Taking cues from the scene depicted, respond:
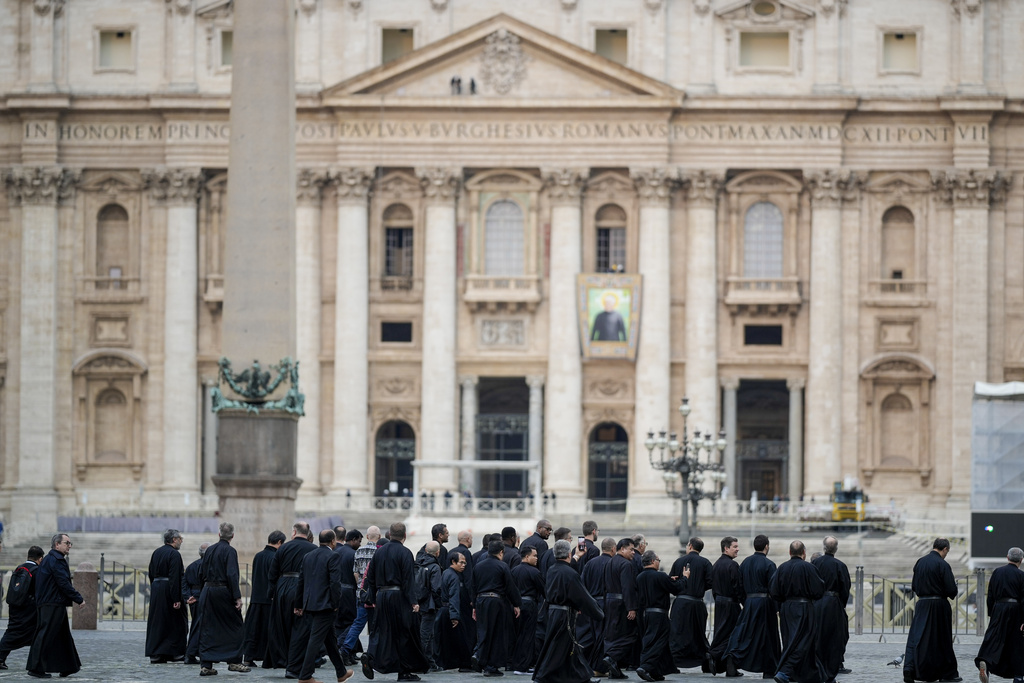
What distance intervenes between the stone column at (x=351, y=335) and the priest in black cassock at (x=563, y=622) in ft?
137

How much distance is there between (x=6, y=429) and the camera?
66.8 m

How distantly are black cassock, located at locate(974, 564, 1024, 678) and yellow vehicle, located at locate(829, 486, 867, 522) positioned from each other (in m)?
A: 33.7

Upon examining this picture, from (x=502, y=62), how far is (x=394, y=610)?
137ft

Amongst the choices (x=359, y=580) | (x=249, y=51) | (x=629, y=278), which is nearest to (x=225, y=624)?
(x=359, y=580)

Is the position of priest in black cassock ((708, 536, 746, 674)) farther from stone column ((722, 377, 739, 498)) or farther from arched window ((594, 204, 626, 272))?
arched window ((594, 204, 626, 272))

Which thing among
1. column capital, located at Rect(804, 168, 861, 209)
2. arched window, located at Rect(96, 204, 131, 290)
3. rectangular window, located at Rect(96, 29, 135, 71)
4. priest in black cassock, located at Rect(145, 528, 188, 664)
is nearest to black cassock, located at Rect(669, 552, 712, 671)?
priest in black cassock, located at Rect(145, 528, 188, 664)

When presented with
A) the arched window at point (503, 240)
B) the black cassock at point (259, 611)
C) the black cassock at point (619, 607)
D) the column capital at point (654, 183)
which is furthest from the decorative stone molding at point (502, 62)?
the black cassock at point (259, 611)

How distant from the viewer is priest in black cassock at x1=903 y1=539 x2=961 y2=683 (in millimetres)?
24922

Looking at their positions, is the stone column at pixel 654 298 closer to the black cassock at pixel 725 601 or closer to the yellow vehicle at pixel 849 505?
the yellow vehicle at pixel 849 505

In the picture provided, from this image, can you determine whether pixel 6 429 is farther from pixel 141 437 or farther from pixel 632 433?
pixel 632 433

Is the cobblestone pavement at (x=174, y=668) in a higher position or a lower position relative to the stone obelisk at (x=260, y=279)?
lower

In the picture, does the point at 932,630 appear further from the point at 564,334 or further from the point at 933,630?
the point at 564,334

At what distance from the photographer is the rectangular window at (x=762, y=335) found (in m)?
66.0

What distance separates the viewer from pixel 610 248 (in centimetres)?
6631
